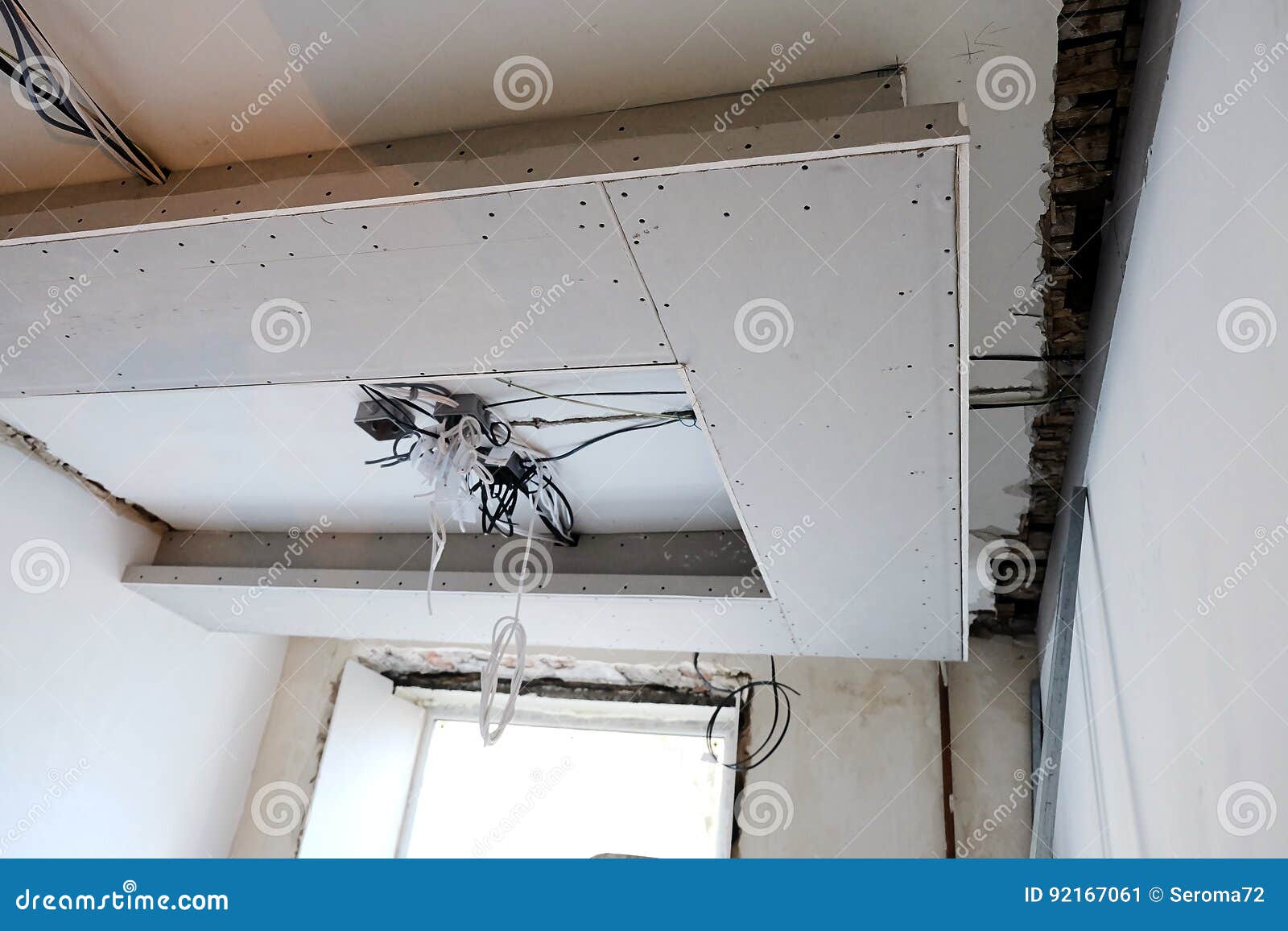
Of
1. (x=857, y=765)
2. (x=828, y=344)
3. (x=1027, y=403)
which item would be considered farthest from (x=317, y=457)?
(x=857, y=765)

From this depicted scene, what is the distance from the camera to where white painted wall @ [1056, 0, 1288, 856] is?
75 centimetres

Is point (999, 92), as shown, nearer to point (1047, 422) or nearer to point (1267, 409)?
point (1267, 409)

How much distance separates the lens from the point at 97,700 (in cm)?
234

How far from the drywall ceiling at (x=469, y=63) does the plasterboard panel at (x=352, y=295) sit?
0.56ft

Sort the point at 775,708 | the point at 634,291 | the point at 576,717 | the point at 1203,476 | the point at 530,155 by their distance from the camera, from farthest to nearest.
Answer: the point at 576,717 → the point at 775,708 → the point at 634,291 → the point at 530,155 → the point at 1203,476

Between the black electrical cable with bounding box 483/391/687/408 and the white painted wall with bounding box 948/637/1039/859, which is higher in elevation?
the black electrical cable with bounding box 483/391/687/408

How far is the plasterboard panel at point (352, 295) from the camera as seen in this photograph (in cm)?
116

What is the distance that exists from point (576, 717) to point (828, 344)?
2.17 metres

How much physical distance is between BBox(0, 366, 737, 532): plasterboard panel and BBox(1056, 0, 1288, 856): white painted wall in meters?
0.79

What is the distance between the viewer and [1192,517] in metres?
0.97

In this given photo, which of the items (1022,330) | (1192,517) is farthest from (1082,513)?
(1192,517)

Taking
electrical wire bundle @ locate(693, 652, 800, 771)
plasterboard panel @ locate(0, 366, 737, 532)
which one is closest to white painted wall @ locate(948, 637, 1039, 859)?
electrical wire bundle @ locate(693, 652, 800, 771)

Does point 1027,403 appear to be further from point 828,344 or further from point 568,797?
point 568,797

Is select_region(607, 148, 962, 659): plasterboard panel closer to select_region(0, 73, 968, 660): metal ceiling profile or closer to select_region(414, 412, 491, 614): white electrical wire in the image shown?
select_region(0, 73, 968, 660): metal ceiling profile
